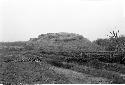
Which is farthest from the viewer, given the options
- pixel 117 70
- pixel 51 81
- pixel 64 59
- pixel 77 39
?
pixel 77 39

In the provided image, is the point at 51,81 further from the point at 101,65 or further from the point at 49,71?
the point at 101,65

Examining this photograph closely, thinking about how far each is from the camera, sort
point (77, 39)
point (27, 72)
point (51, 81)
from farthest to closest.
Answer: point (77, 39) → point (27, 72) → point (51, 81)

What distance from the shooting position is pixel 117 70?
74.6 ft

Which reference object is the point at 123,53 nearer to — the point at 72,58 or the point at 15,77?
the point at 72,58

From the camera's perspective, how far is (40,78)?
689 inches

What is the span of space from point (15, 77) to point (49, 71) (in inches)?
112

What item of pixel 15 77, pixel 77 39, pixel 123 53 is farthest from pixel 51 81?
pixel 77 39

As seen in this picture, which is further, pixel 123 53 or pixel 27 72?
A: pixel 123 53

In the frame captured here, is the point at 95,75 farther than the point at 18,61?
No

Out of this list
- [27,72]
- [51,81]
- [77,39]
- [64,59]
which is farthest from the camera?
[77,39]

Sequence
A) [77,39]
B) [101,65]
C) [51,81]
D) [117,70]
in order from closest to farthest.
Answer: [51,81], [117,70], [101,65], [77,39]

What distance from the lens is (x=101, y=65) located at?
24.3 m

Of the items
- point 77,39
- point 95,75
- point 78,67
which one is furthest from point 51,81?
point 77,39

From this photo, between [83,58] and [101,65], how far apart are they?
10.4ft
